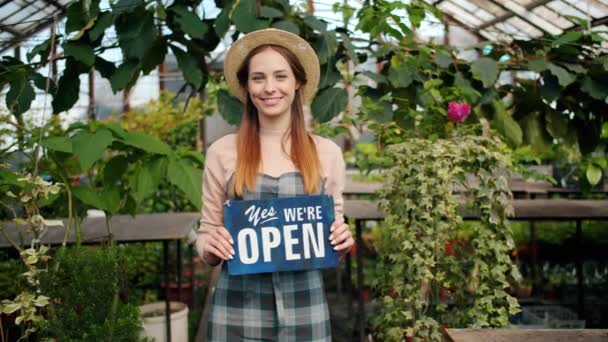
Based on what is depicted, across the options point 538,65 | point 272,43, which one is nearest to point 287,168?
point 272,43

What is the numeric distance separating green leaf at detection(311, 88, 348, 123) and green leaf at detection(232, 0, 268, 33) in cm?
35

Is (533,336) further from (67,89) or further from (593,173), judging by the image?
(593,173)

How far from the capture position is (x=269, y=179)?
126 centimetres

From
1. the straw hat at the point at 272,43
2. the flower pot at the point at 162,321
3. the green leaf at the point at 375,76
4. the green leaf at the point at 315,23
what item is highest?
the green leaf at the point at 315,23

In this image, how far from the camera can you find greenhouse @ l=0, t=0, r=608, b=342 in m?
1.25

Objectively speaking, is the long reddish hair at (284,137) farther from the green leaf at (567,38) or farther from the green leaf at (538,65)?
the green leaf at (567,38)

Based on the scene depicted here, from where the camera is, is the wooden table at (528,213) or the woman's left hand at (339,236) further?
the wooden table at (528,213)

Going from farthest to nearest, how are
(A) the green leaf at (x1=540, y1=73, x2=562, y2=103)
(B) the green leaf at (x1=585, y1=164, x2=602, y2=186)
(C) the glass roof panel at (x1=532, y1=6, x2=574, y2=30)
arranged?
→ (C) the glass roof panel at (x1=532, y1=6, x2=574, y2=30)
(B) the green leaf at (x1=585, y1=164, x2=602, y2=186)
(A) the green leaf at (x1=540, y1=73, x2=562, y2=103)

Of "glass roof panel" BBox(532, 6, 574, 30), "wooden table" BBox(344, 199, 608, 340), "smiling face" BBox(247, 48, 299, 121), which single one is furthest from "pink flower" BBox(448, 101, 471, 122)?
"glass roof panel" BBox(532, 6, 574, 30)

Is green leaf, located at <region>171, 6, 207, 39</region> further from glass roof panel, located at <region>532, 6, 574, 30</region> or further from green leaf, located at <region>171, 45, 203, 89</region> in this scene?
glass roof panel, located at <region>532, 6, 574, 30</region>

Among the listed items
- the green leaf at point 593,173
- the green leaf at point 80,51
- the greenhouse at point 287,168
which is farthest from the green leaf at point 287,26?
the green leaf at point 593,173

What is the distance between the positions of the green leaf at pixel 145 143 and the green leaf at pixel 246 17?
429 mm

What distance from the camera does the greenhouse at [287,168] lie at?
4.11ft

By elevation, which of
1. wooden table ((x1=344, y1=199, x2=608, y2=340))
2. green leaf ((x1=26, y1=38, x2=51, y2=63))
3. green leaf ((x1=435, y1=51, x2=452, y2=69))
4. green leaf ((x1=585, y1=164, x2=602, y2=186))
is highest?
green leaf ((x1=435, y1=51, x2=452, y2=69))
